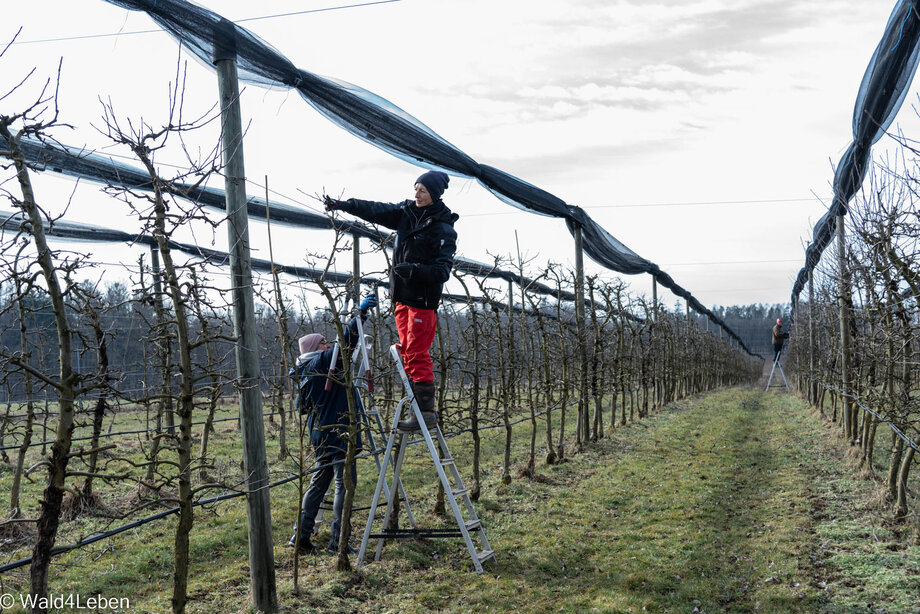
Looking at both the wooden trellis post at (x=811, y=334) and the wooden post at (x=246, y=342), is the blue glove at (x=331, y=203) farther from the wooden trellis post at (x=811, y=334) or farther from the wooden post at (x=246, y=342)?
the wooden trellis post at (x=811, y=334)

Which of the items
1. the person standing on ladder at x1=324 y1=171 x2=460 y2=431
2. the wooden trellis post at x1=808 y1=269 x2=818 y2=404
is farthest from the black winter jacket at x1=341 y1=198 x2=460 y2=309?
the wooden trellis post at x1=808 y1=269 x2=818 y2=404

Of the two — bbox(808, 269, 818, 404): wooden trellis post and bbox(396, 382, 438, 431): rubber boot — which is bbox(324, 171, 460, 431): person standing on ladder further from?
bbox(808, 269, 818, 404): wooden trellis post

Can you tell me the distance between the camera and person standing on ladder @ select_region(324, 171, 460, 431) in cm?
494

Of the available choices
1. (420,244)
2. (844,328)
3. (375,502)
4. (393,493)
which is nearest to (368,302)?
(420,244)

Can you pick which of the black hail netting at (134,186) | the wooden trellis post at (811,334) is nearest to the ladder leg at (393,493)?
the black hail netting at (134,186)

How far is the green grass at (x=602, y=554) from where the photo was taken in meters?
4.62

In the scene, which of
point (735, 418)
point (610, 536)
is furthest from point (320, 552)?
point (735, 418)

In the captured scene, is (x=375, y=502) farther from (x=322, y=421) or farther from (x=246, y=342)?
(x=246, y=342)

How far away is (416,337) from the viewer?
5.08 meters

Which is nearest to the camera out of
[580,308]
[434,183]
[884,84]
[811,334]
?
[434,183]

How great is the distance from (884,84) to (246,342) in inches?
231

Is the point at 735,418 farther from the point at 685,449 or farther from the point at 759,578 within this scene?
the point at 759,578

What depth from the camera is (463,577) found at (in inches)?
201

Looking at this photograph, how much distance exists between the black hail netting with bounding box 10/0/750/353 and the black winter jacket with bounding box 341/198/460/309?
1.09 meters
